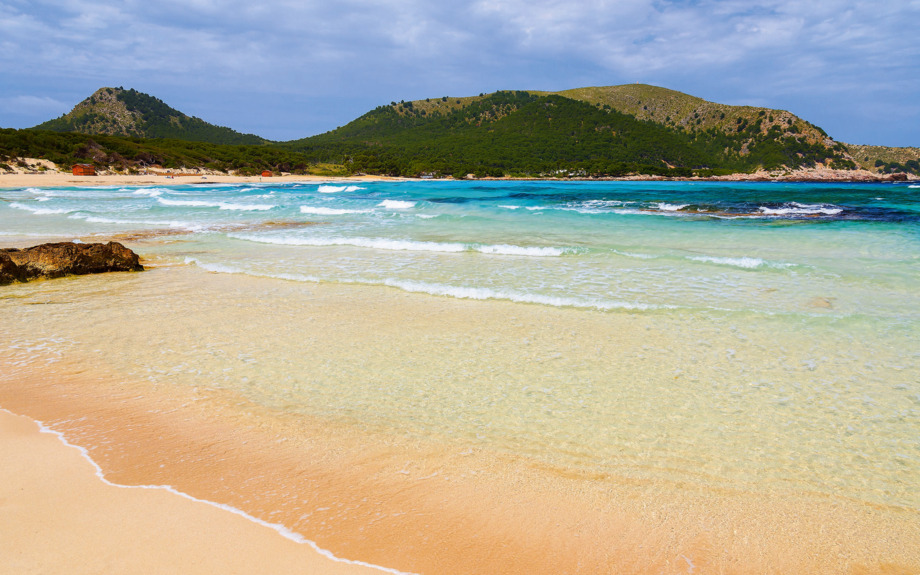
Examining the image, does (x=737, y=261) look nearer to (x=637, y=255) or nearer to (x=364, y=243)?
(x=637, y=255)

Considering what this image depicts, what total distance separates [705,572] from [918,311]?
23.8ft

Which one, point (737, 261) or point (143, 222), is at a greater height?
point (143, 222)

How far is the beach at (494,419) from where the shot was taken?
2.65 m

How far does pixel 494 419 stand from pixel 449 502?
1141 mm

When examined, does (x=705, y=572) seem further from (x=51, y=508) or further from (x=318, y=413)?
(x=51, y=508)

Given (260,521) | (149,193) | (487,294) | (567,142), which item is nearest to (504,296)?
(487,294)

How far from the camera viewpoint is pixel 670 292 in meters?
8.20

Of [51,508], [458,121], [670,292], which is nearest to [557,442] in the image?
[51,508]

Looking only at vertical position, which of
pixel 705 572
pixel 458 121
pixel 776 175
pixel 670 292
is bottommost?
pixel 705 572

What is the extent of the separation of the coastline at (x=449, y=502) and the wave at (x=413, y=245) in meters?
9.19

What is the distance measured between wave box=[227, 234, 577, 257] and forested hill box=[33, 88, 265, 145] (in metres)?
132

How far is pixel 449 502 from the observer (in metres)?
2.94

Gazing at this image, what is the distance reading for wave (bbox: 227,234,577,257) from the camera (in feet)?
41.3

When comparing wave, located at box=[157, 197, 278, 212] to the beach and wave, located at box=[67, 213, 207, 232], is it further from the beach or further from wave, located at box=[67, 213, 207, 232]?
the beach
